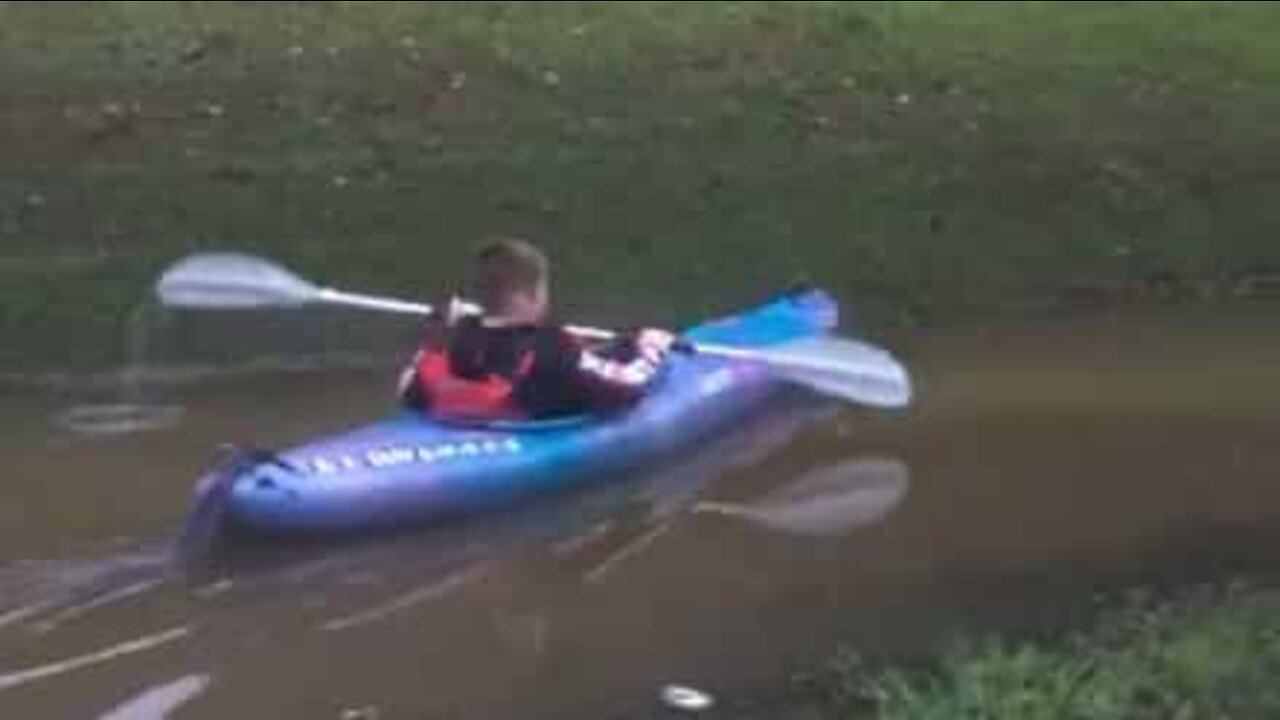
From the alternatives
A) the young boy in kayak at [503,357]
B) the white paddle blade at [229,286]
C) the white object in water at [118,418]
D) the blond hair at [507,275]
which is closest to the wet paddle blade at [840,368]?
the young boy in kayak at [503,357]

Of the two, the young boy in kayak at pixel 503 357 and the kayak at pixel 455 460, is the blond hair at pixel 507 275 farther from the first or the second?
the kayak at pixel 455 460

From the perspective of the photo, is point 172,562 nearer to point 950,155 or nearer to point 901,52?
point 950,155

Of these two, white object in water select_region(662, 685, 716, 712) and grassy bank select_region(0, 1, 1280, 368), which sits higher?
grassy bank select_region(0, 1, 1280, 368)

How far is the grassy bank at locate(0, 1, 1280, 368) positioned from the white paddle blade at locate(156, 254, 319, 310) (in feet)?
3.64

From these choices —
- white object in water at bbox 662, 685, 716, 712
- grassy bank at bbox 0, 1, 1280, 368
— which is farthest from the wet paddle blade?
white object in water at bbox 662, 685, 716, 712

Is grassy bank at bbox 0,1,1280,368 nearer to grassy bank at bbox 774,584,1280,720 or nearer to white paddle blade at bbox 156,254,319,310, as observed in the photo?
white paddle blade at bbox 156,254,319,310

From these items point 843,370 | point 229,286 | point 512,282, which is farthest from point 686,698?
point 229,286

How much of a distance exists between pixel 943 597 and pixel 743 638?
0.72 m

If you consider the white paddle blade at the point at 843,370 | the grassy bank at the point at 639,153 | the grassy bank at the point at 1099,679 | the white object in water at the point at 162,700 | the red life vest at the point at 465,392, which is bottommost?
the white object in water at the point at 162,700

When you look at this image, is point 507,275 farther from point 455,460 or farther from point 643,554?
point 643,554

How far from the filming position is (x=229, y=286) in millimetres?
10703

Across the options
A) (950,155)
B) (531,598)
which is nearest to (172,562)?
(531,598)

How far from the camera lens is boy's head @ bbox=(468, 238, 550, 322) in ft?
31.9

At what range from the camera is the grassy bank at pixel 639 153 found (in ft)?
42.2
